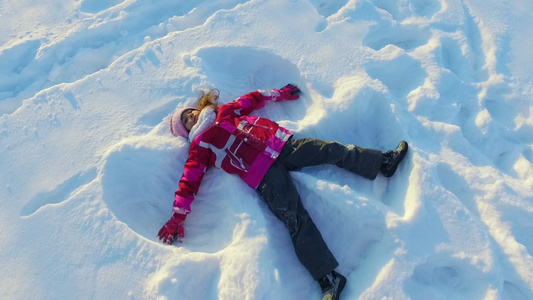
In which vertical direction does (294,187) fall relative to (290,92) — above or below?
below

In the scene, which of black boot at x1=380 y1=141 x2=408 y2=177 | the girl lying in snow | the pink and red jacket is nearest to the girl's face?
the girl lying in snow

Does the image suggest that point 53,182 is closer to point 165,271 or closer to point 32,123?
point 32,123

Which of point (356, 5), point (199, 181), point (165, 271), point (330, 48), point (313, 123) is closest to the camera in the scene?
point (165, 271)

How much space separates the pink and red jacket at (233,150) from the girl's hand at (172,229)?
0.07 metres

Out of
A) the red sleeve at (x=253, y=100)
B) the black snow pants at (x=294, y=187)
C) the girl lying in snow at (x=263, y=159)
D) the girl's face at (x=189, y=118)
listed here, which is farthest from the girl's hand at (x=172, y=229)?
the red sleeve at (x=253, y=100)

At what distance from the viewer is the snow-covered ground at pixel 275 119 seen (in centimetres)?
239

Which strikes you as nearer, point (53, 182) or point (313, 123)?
point (53, 182)

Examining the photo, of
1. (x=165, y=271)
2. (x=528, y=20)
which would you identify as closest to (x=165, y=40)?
(x=165, y=271)

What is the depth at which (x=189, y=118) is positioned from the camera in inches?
Result: 116

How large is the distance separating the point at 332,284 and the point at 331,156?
35.0 inches

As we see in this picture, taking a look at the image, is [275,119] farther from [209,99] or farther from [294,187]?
[294,187]

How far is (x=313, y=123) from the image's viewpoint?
298 centimetres

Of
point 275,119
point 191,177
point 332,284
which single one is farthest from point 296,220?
point 275,119

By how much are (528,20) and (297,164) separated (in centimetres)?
282
